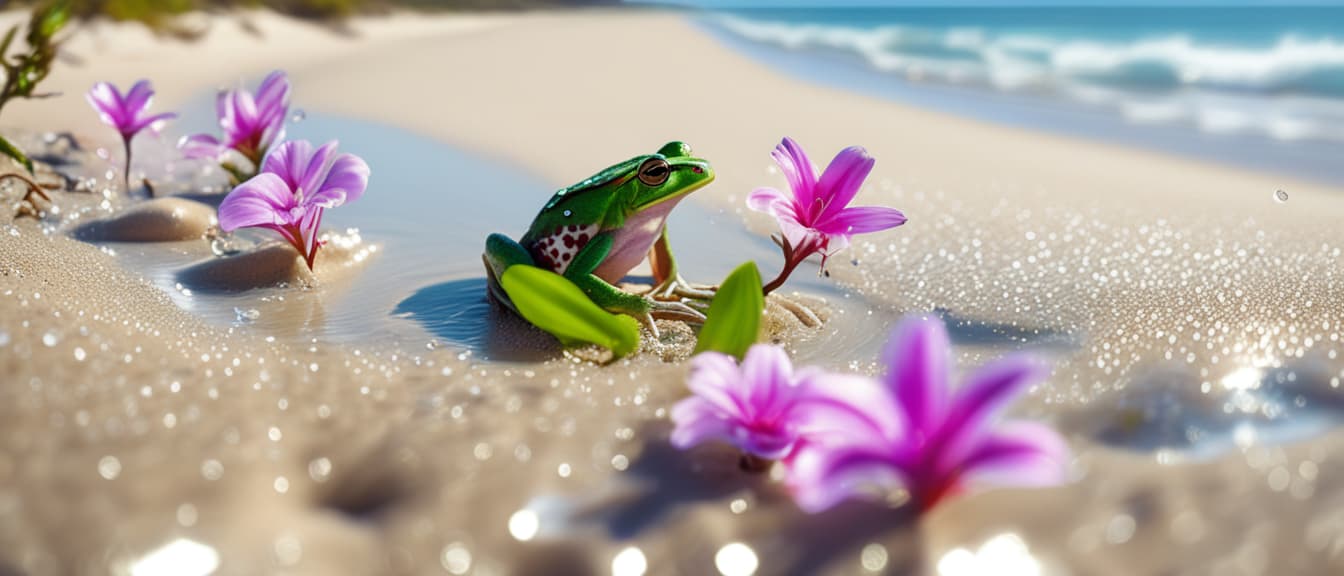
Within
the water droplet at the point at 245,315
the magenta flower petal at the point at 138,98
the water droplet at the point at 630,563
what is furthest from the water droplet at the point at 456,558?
the magenta flower petal at the point at 138,98

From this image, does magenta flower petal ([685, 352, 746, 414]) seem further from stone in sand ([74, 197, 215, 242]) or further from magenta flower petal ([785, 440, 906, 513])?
stone in sand ([74, 197, 215, 242])

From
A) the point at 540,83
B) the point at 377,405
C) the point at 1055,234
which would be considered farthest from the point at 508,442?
the point at 540,83

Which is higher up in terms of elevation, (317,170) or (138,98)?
(317,170)

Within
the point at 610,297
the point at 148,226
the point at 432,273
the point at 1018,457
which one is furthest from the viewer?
the point at 148,226

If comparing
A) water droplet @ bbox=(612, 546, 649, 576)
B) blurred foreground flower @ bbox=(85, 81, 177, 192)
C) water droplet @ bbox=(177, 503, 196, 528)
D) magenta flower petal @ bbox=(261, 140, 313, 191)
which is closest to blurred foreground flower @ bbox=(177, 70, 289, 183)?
blurred foreground flower @ bbox=(85, 81, 177, 192)

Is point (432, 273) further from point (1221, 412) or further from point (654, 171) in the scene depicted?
point (1221, 412)

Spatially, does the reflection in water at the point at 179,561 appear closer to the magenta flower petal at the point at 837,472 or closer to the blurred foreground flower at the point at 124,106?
the magenta flower petal at the point at 837,472

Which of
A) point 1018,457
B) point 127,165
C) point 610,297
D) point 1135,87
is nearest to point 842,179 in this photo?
point 610,297
